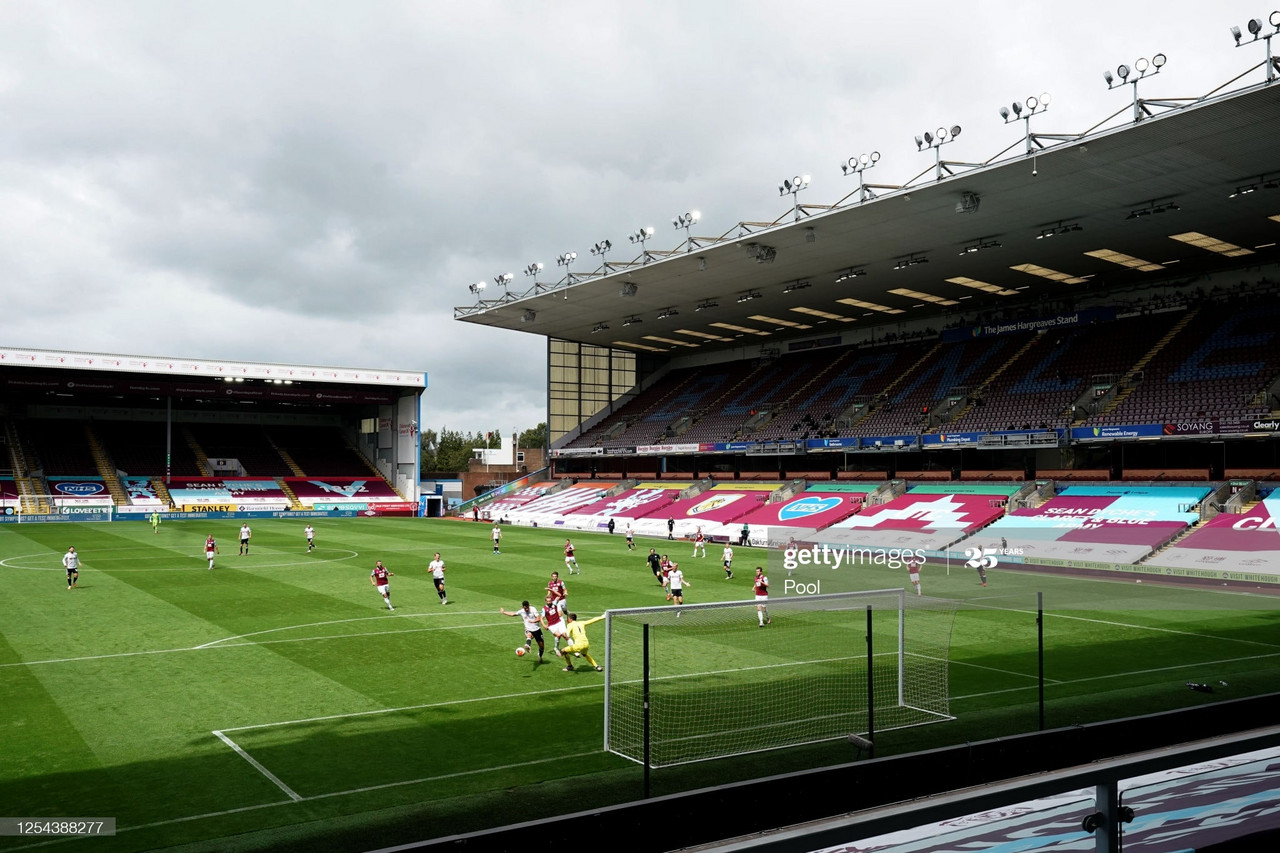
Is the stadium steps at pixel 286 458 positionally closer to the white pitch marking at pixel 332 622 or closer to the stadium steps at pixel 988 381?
the stadium steps at pixel 988 381

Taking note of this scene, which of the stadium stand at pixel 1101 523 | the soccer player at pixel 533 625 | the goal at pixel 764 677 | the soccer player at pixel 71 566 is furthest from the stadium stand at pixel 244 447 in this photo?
the goal at pixel 764 677

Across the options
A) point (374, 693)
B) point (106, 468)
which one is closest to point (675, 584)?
point (374, 693)

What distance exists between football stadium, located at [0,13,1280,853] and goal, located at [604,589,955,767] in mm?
127

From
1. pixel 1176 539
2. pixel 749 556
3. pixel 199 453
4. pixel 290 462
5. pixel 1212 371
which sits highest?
pixel 1212 371

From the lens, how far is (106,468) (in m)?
69.9

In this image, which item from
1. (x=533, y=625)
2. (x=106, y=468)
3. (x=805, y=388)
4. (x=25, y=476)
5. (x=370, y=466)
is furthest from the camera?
(x=370, y=466)

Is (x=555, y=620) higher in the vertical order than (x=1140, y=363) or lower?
lower

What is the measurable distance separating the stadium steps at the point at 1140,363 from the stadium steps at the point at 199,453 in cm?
6787

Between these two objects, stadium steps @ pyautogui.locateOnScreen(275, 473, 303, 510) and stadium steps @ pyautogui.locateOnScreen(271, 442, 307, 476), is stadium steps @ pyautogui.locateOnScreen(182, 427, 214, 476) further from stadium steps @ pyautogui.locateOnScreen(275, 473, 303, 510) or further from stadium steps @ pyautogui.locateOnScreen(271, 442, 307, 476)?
stadium steps @ pyautogui.locateOnScreen(271, 442, 307, 476)

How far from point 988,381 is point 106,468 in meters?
67.1

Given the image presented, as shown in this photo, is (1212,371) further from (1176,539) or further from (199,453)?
(199,453)

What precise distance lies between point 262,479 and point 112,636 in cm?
5740

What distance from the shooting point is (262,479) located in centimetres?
7506

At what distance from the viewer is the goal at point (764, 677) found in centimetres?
1327
